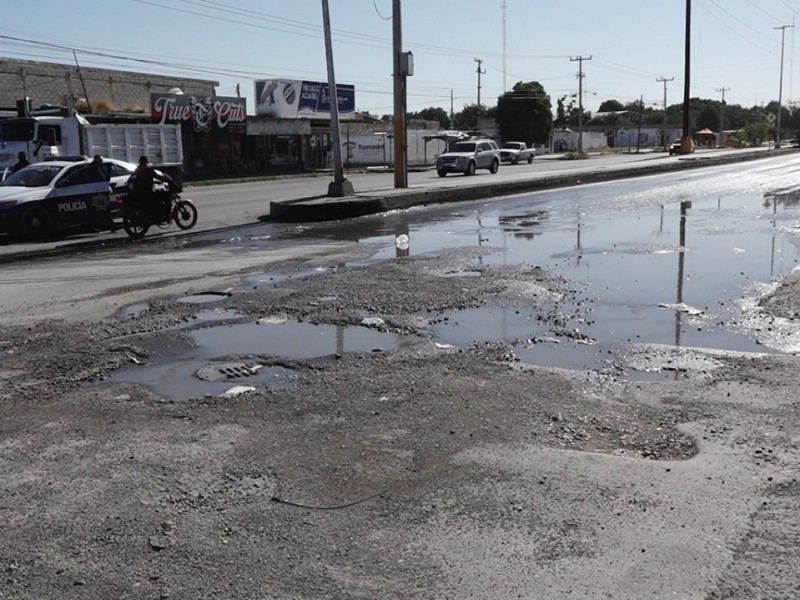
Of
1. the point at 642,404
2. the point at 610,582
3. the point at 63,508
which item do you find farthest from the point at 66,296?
the point at 610,582

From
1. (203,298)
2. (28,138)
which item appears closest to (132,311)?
(203,298)

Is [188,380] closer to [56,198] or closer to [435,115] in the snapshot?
[56,198]

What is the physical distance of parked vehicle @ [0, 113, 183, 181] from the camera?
98.2 feet

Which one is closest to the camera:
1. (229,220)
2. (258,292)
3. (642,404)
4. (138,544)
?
(138,544)

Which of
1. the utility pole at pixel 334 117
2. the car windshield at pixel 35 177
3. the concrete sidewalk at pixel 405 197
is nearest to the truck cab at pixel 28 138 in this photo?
the utility pole at pixel 334 117

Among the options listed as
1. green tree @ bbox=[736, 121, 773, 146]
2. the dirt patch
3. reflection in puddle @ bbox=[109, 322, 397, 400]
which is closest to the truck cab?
reflection in puddle @ bbox=[109, 322, 397, 400]

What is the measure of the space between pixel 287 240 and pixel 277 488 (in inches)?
525

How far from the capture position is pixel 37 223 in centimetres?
1856

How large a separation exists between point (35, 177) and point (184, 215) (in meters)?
3.23

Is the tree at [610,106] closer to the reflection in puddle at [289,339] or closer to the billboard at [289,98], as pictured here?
the billboard at [289,98]

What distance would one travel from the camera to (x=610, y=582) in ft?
12.8

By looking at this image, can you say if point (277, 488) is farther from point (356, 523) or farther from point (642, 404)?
point (642, 404)

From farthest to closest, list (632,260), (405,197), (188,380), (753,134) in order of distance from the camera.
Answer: (753,134) < (405,197) < (632,260) < (188,380)

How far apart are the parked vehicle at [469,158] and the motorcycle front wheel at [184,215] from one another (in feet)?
90.6
